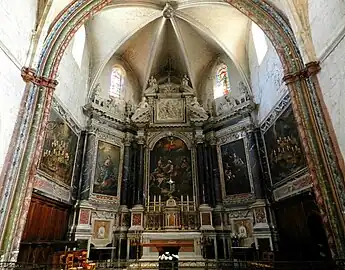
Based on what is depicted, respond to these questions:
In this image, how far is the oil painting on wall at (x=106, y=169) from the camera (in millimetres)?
13005

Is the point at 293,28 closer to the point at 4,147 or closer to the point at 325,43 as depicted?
the point at 325,43

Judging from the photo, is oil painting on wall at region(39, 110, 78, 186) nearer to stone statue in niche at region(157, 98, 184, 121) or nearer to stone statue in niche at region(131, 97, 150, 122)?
stone statue in niche at region(131, 97, 150, 122)

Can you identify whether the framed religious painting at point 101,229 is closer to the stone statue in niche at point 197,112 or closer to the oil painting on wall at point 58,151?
the oil painting on wall at point 58,151

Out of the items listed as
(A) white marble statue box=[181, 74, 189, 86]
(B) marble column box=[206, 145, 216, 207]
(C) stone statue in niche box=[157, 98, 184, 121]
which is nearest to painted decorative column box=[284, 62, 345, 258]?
(B) marble column box=[206, 145, 216, 207]

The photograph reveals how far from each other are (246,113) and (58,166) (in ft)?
31.5

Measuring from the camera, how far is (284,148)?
33.6 ft

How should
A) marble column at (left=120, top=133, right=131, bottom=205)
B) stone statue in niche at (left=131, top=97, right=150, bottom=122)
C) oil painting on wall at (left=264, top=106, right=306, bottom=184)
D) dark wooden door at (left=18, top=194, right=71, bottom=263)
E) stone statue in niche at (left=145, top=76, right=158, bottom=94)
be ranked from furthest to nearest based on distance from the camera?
stone statue in niche at (left=145, top=76, right=158, bottom=94)
stone statue in niche at (left=131, top=97, right=150, bottom=122)
marble column at (left=120, top=133, right=131, bottom=205)
oil painting on wall at (left=264, top=106, right=306, bottom=184)
dark wooden door at (left=18, top=194, right=71, bottom=263)

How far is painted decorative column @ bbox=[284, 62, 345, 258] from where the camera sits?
6227 mm

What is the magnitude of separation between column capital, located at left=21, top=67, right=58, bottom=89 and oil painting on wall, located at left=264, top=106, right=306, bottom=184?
337 inches

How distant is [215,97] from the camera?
16156mm

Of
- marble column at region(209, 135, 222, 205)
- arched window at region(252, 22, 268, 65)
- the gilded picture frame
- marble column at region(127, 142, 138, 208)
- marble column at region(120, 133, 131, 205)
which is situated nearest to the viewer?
the gilded picture frame

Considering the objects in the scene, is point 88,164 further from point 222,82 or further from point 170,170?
point 222,82

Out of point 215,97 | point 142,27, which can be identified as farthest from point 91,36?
point 215,97

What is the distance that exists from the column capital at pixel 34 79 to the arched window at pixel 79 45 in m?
5.09
